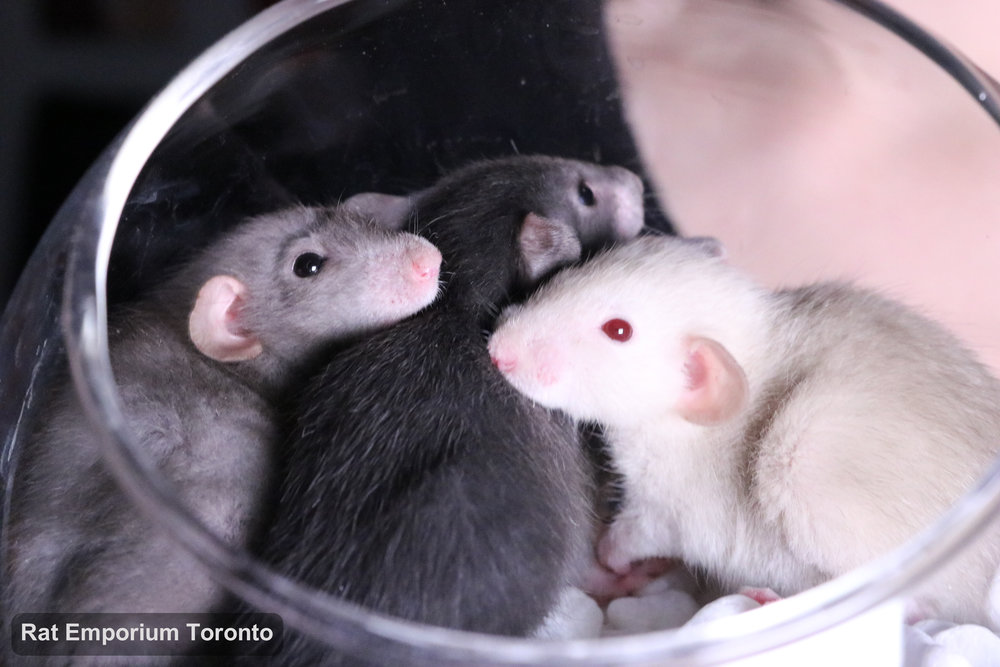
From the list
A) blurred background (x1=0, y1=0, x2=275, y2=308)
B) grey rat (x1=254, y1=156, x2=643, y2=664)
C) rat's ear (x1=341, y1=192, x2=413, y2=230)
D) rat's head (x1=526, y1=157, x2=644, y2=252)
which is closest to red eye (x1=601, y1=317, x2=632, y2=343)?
grey rat (x1=254, y1=156, x2=643, y2=664)

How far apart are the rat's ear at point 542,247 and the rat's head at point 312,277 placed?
13 centimetres

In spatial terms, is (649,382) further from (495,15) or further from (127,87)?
(127,87)

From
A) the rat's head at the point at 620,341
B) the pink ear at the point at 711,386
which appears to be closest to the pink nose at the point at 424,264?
the rat's head at the point at 620,341

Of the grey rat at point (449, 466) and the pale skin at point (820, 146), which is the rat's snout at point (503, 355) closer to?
the grey rat at point (449, 466)

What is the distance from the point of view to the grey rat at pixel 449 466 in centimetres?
97

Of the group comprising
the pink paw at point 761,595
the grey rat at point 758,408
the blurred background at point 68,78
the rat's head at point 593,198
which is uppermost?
the blurred background at point 68,78

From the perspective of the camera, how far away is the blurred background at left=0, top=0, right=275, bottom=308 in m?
1.68

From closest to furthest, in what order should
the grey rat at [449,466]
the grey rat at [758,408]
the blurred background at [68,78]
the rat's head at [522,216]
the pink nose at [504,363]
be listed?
the grey rat at [449,466] → the grey rat at [758,408] → the pink nose at [504,363] → the rat's head at [522,216] → the blurred background at [68,78]

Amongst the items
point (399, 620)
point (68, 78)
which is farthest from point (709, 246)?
point (68, 78)

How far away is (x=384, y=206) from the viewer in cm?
148

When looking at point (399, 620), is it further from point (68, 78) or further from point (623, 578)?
point (68, 78)

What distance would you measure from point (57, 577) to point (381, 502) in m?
0.32

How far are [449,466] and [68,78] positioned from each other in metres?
1.13

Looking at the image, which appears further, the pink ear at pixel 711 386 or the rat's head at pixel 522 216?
the rat's head at pixel 522 216
